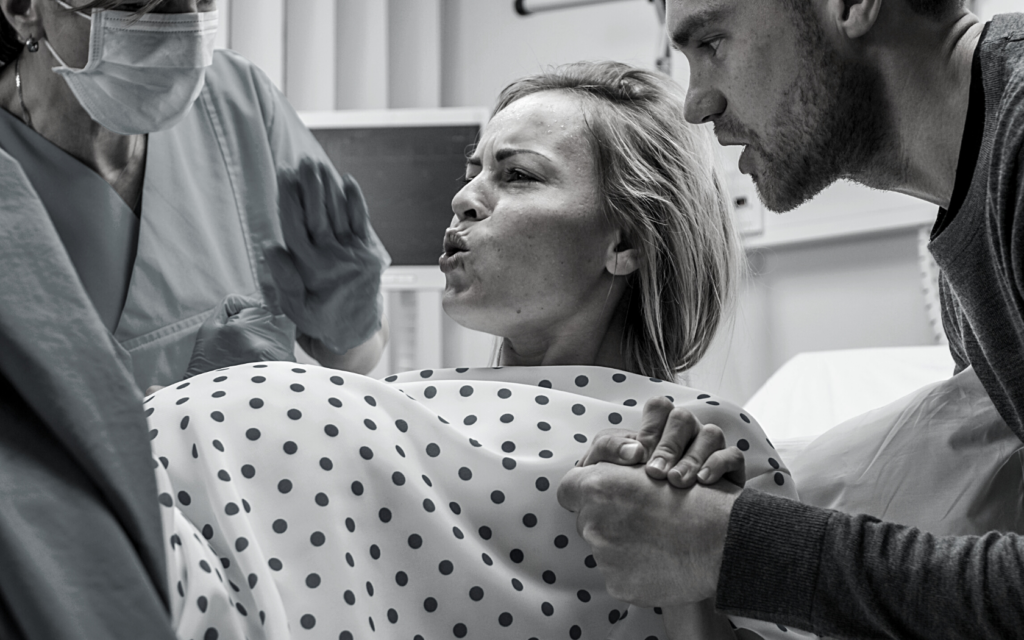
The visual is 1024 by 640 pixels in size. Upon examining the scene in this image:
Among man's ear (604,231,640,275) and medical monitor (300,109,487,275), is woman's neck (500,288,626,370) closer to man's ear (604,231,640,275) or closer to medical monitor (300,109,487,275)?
man's ear (604,231,640,275)

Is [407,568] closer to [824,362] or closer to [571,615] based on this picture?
[571,615]

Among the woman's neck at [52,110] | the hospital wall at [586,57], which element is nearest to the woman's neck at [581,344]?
the woman's neck at [52,110]

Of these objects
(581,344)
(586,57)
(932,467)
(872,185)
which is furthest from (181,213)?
(586,57)

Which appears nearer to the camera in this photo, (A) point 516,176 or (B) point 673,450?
(B) point 673,450

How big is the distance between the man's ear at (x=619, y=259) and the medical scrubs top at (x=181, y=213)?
0.49 m

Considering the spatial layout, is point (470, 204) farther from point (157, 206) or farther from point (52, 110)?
point (52, 110)

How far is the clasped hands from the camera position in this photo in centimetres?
87

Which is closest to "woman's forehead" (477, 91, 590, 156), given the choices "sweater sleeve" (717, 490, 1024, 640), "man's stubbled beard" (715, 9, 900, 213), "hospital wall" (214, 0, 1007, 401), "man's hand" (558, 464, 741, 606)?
"man's stubbled beard" (715, 9, 900, 213)

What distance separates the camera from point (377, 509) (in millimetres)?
954

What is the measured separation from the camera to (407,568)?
3.12 ft

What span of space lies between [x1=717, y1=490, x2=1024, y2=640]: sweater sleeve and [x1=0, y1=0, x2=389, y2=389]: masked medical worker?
2.90 feet

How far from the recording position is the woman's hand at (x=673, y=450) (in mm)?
910

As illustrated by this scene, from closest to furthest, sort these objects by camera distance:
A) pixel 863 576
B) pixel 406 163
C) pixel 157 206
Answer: pixel 863 576, pixel 157 206, pixel 406 163

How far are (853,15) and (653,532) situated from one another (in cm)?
55
